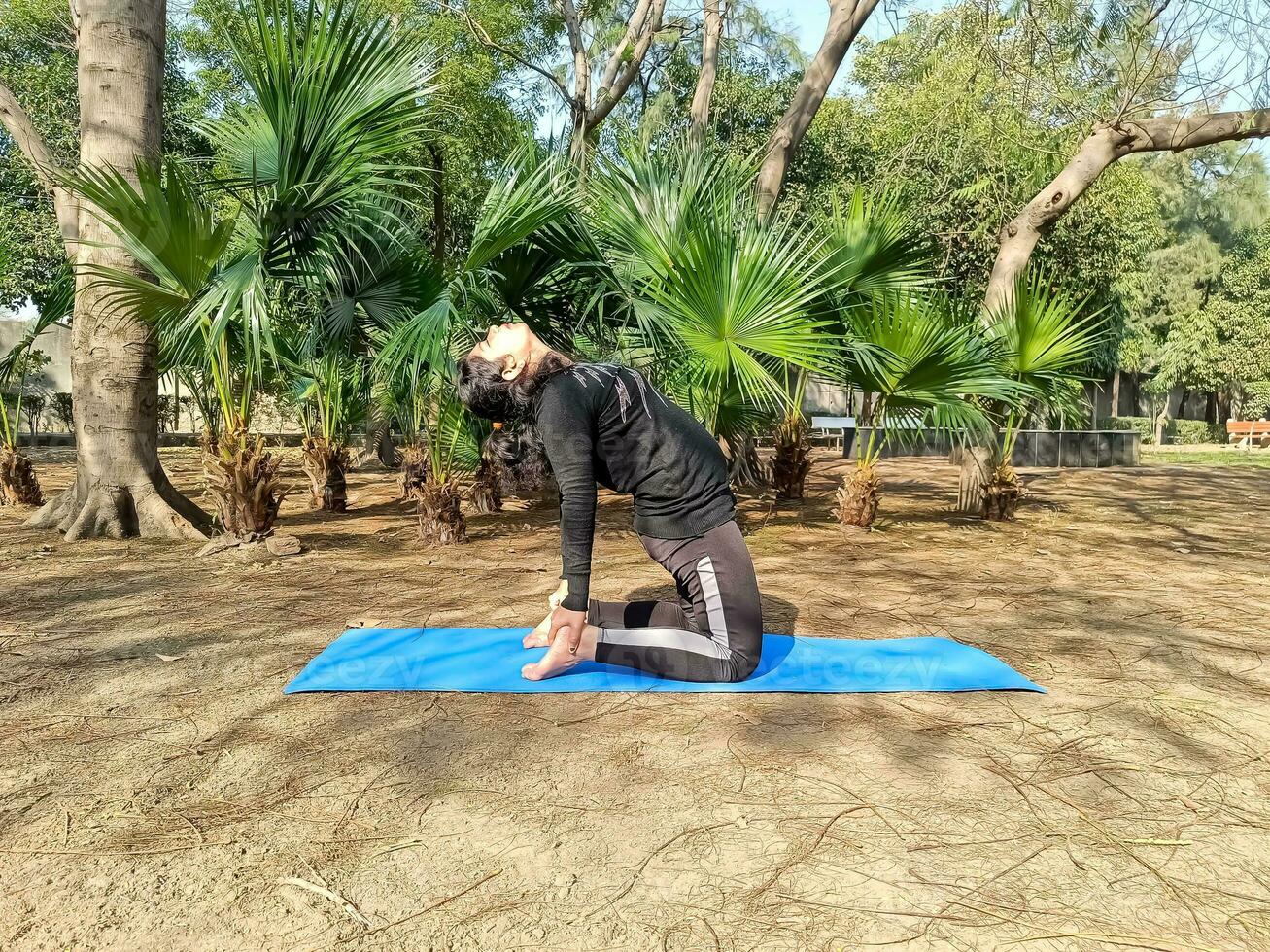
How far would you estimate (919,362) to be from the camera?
6.20 m

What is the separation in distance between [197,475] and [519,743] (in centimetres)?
1013

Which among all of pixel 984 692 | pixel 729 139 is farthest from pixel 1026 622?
pixel 729 139

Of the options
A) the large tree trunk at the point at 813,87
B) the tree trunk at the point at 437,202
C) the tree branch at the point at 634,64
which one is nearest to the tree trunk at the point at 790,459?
the large tree trunk at the point at 813,87

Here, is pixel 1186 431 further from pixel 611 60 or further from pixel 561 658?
pixel 561 658

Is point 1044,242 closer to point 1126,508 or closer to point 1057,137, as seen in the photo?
point 1057,137

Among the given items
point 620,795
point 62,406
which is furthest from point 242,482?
point 62,406

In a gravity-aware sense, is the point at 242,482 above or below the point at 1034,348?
below

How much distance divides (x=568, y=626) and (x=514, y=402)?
756 millimetres

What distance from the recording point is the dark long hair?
3.01 meters

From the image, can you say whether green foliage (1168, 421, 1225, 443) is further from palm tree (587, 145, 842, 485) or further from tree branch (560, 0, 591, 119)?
palm tree (587, 145, 842, 485)

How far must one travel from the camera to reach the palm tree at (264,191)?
4.77 metres

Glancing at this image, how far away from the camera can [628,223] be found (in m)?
6.02

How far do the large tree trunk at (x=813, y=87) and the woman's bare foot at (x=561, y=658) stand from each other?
679 cm

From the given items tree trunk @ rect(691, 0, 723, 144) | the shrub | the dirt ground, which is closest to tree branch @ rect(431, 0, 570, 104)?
tree trunk @ rect(691, 0, 723, 144)
